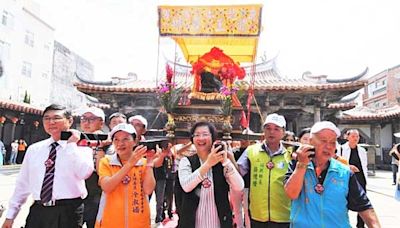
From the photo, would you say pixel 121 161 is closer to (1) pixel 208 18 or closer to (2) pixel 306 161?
(2) pixel 306 161

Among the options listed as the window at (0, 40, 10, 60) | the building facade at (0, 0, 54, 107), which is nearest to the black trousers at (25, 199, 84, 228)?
the building facade at (0, 0, 54, 107)

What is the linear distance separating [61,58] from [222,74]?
29.2m

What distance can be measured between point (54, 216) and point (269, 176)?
1696mm

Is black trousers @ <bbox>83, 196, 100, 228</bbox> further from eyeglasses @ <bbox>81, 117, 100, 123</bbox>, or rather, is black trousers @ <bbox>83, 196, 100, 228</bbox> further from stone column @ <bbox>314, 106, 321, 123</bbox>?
stone column @ <bbox>314, 106, 321, 123</bbox>

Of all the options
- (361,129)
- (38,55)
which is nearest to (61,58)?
(38,55)

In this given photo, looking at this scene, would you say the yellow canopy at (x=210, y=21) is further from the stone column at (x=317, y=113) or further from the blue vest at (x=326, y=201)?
the stone column at (x=317, y=113)

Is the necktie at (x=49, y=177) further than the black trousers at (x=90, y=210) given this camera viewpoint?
No

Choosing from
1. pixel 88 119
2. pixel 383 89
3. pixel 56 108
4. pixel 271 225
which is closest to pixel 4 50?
pixel 88 119

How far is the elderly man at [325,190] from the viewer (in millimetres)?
1941

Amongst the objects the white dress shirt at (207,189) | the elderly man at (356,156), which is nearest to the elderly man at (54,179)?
the white dress shirt at (207,189)

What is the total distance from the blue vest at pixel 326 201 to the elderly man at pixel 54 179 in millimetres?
1642

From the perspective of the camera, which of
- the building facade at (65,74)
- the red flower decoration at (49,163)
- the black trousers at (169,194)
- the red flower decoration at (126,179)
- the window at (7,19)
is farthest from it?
the building facade at (65,74)

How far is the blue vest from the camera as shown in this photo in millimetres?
1940

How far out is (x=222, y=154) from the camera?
2.12 metres
